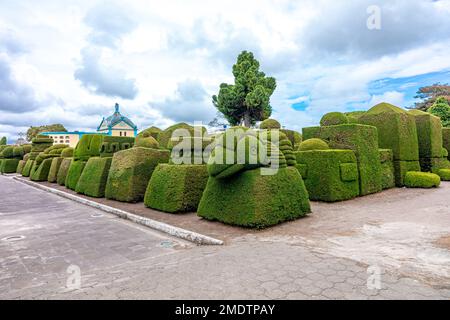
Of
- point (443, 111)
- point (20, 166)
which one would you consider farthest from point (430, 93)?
point (20, 166)

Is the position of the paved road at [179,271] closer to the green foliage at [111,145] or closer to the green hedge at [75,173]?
the green foliage at [111,145]

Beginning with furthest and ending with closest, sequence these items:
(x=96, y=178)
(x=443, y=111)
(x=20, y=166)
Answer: (x=20, y=166), (x=443, y=111), (x=96, y=178)

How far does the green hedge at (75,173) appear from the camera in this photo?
49.3 feet

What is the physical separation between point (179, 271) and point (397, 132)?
42.9 feet

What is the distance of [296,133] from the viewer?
60.0 ft

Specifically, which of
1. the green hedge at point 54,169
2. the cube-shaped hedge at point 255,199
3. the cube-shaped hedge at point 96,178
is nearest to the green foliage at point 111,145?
the cube-shaped hedge at point 96,178

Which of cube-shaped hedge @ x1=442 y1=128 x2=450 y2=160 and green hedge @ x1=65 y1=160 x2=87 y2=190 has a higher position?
cube-shaped hedge @ x1=442 y1=128 x2=450 y2=160

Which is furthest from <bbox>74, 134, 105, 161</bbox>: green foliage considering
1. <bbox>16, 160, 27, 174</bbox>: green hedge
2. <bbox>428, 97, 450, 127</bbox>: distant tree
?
<bbox>428, 97, 450, 127</bbox>: distant tree

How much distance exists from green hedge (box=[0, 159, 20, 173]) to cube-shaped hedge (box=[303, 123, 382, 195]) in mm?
33884

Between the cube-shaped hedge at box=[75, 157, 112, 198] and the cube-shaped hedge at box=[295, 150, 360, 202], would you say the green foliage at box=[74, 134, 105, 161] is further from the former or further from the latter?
the cube-shaped hedge at box=[295, 150, 360, 202]

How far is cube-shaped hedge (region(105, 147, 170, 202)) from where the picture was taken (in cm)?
1069

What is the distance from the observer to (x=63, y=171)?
17859mm

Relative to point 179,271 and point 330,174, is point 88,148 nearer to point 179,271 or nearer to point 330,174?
point 330,174

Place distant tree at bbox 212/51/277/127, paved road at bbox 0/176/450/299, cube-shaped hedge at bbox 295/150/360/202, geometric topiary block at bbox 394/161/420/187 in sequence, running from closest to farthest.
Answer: paved road at bbox 0/176/450/299
cube-shaped hedge at bbox 295/150/360/202
geometric topiary block at bbox 394/161/420/187
distant tree at bbox 212/51/277/127
